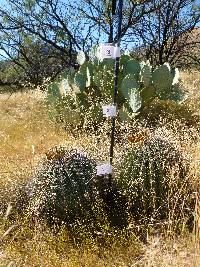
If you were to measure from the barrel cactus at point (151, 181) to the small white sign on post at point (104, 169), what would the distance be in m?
0.19

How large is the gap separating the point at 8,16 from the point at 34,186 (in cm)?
736

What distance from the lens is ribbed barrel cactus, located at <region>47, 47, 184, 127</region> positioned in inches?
276

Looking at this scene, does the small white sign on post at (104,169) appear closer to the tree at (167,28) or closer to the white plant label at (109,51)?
the white plant label at (109,51)

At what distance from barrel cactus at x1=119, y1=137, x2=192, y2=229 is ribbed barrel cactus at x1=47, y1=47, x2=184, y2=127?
95.9 inches

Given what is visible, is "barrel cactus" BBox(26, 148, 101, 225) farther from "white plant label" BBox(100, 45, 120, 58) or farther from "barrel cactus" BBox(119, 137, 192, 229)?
"white plant label" BBox(100, 45, 120, 58)

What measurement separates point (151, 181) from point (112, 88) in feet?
10.4

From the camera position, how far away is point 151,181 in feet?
14.1

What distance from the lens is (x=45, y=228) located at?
166 inches

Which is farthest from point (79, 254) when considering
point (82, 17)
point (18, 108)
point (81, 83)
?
point (82, 17)

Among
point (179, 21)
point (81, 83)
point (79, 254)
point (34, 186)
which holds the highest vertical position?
point (179, 21)

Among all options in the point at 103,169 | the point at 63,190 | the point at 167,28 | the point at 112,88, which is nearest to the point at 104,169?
the point at 103,169

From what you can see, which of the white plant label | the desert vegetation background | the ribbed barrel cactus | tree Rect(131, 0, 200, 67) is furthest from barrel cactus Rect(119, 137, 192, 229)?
tree Rect(131, 0, 200, 67)

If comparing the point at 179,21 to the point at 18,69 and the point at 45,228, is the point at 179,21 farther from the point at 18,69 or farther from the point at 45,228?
the point at 45,228

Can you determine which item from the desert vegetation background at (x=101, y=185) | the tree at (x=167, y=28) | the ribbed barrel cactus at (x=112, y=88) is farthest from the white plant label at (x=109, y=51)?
the tree at (x=167, y=28)
